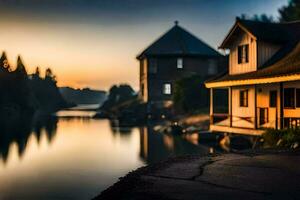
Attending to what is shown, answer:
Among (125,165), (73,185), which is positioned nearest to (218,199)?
(73,185)

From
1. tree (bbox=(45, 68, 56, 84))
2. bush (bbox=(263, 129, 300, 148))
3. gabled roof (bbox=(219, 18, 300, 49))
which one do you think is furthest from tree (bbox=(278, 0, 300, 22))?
tree (bbox=(45, 68, 56, 84))

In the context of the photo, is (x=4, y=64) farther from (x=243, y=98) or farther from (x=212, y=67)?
(x=243, y=98)

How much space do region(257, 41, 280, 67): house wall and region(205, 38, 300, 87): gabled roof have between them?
3.25 feet

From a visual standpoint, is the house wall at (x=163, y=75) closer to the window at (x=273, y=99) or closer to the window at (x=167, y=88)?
the window at (x=167, y=88)

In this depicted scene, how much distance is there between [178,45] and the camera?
6925 centimetres

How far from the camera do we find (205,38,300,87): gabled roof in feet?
79.9

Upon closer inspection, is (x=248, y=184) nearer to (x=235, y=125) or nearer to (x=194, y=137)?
(x=235, y=125)

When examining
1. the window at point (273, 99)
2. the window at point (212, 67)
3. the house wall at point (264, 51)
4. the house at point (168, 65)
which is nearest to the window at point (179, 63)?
the house at point (168, 65)

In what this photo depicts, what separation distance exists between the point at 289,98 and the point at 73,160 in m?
14.8

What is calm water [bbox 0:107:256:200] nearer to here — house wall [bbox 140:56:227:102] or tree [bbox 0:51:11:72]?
house wall [bbox 140:56:227:102]

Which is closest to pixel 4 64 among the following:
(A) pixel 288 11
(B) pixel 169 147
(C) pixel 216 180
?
(A) pixel 288 11

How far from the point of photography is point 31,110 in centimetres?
11719

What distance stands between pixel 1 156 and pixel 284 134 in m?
19.8

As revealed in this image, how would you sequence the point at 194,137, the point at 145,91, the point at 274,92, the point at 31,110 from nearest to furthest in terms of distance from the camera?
the point at 274,92 → the point at 194,137 → the point at 145,91 → the point at 31,110
